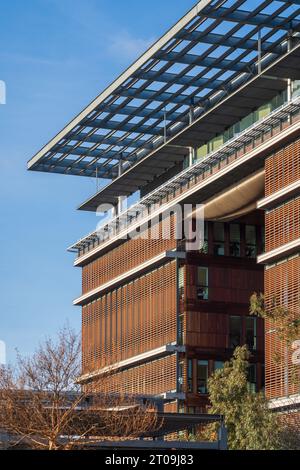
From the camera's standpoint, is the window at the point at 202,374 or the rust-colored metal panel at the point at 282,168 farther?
the window at the point at 202,374

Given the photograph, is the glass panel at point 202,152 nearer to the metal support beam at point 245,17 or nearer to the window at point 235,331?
the window at point 235,331

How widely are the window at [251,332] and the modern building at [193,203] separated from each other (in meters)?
0.06

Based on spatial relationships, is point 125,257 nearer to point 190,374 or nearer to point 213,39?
point 190,374

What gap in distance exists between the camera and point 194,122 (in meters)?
62.3

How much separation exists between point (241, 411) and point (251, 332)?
21350 mm

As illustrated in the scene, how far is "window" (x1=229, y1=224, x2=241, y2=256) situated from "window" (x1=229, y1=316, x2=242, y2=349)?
149 inches

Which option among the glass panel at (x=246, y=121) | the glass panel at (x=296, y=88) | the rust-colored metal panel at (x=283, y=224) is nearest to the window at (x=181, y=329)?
the rust-colored metal panel at (x=283, y=224)

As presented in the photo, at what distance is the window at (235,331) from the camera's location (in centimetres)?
6694

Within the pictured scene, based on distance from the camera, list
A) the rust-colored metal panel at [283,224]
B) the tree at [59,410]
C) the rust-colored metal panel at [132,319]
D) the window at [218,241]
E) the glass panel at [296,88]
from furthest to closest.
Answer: the rust-colored metal panel at [132,319]
the window at [218,241]
the glass panel at [296,88]
the rust-colored metal panel at [283,224]
the tree at [59,410]

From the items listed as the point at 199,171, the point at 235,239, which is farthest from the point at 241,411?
the point at 235,239

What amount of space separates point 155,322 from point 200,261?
5.18m

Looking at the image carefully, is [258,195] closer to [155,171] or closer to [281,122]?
[281,122]

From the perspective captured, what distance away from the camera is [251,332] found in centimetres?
6775
